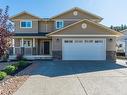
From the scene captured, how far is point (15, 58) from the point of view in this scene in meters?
30.1

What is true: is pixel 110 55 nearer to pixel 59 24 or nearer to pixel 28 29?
pixel 59 24

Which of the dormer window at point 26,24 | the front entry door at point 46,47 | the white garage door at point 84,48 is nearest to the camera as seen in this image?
the white garage door at point 84,48

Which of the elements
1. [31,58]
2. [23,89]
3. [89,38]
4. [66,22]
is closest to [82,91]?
[23,89]

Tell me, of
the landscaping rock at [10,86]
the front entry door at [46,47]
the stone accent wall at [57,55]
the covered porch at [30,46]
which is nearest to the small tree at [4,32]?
the landscaping rock at [10,86]

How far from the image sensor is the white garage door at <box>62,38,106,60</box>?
27.9 meters

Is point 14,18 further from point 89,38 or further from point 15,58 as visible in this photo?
point 89,38

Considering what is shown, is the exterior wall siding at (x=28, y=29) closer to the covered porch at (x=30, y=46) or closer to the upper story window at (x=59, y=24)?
the covered porch at (x=30, y=46)

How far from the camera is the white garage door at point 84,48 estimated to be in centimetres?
2786

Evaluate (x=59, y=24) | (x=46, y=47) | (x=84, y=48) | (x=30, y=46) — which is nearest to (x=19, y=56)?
(x=30, y=46)

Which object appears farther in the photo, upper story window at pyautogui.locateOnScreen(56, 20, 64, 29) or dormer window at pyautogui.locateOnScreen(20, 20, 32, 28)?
dormer window at pyautogui.locateOnScreen(20, 20, 32, 28)

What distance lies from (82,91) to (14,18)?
25.4 metres

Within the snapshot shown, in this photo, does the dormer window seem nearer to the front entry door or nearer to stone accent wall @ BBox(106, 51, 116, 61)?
the front entry door

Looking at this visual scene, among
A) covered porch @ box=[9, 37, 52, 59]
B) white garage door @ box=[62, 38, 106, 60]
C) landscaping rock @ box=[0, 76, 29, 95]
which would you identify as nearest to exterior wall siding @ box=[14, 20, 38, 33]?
covered porch @ box=[9, 37, 52, 59]

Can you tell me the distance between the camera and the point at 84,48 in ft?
91.8
